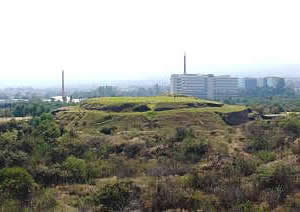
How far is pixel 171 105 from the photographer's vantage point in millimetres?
45281

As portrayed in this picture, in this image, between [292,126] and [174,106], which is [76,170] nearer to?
[292,126]

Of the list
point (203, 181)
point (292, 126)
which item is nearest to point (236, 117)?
point (292, 126)

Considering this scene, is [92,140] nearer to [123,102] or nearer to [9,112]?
[123,102]

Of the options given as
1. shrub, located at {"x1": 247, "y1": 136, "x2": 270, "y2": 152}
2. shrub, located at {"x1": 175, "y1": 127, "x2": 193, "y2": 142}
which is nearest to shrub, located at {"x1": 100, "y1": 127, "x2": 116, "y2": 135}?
shrub, located at {"x1": 175, "y1": 127, "x2": 193, "y2": 142}

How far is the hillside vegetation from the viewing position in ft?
50.6

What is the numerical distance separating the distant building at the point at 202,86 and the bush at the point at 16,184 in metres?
93.4

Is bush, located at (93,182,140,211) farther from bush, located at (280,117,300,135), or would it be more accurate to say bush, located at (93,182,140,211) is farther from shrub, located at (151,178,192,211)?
bush, located at (280,117,300,135)

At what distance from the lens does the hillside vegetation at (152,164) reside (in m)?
15.4

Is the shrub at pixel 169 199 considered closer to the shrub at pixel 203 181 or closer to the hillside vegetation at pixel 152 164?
the hillside vegetation at pixel 152 164

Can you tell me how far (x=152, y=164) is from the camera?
2522 centimetres

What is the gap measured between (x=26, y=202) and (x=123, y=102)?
3020cm

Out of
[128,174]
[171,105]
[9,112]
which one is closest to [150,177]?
[128,174]

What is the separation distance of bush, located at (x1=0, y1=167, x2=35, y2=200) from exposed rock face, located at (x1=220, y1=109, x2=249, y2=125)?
28.6 m

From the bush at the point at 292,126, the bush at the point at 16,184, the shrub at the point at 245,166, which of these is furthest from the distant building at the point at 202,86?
the bush at the point at 16,184
